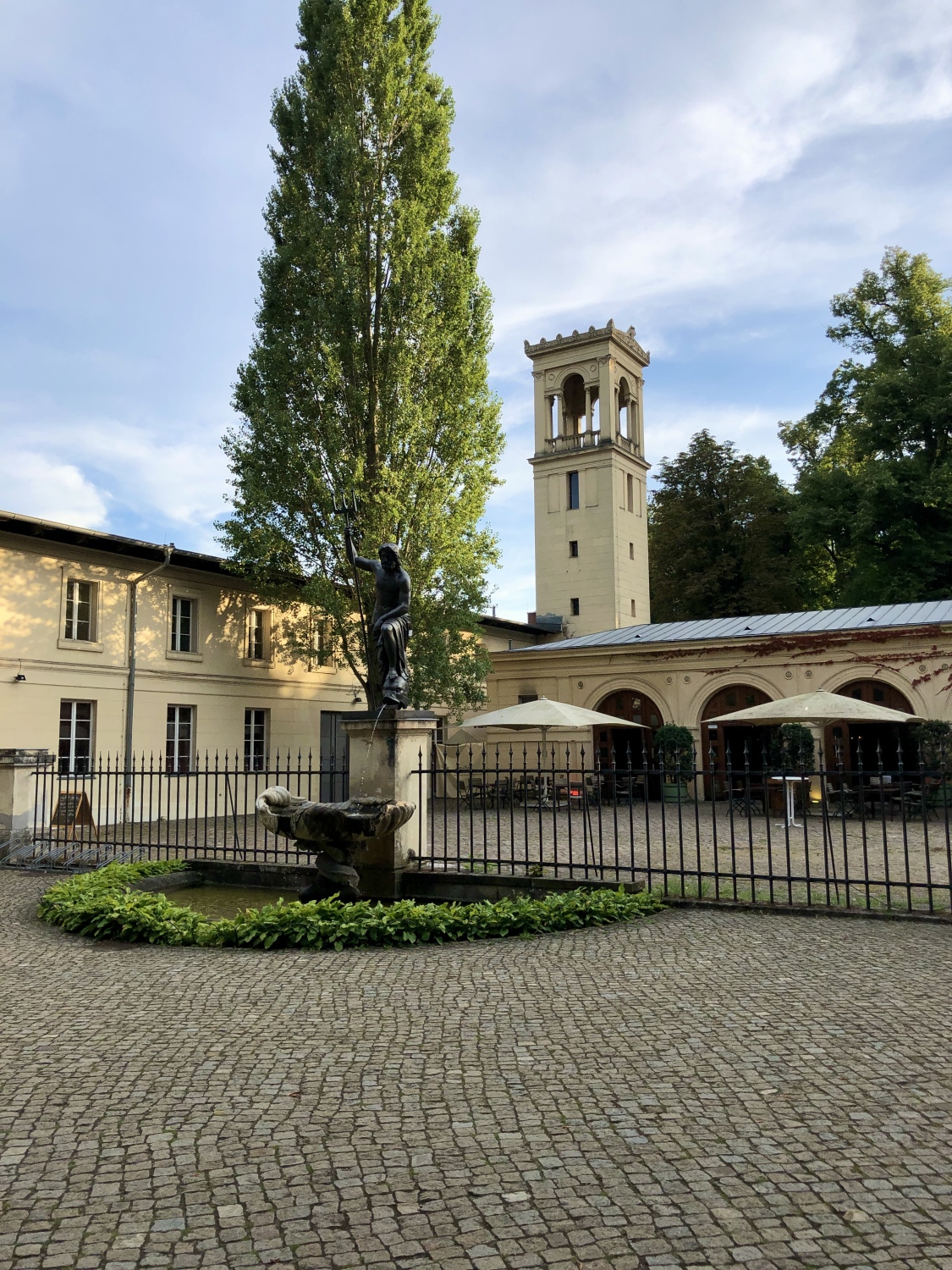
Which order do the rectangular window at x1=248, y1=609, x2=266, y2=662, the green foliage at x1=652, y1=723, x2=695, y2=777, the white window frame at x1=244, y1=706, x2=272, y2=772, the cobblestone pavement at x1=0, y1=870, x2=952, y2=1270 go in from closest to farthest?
the cobblestone pavement at x1=0, y1=870, x2=952, y2=1270, the white window frame at x1=244, y1=706, x2=272, y2=772, the rectangular window at x1=248, y1=609, x2=266, y2=662, the green foliage at x1=652, y1=723, x2=695, y2=777

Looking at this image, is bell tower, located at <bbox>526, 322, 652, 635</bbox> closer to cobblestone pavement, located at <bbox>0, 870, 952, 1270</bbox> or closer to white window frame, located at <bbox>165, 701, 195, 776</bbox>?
white window frame, located at <bbox>165, 701, 195, 776</bbox>

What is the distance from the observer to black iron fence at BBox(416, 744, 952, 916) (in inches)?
332

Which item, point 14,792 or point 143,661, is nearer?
point 14,792

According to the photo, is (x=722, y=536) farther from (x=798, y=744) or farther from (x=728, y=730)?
(x=798, y=744)

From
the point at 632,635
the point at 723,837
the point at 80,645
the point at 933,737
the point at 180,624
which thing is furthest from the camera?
the point at 632,635

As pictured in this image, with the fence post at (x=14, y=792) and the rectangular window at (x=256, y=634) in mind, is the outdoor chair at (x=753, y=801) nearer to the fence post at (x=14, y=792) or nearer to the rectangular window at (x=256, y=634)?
the rectangular window at (x=256, y=634)

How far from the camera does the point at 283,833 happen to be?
8.71 metres

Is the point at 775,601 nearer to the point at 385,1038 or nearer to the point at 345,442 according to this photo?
the point at 345,442

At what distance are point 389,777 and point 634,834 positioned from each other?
585 cm

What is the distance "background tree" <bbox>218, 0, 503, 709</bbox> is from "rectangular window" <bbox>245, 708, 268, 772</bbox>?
3967 mm

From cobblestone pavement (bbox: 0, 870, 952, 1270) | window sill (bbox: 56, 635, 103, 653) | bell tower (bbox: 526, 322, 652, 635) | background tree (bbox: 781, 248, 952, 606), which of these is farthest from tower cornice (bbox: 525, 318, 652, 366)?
cobblestone pavement (bbox: 0, 870, 952, 1270)

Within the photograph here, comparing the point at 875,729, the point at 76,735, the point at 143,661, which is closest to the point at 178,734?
the point at 143,661

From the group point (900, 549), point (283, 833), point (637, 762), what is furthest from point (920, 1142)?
point (900, 549)

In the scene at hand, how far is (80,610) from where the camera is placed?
19.2 metres
